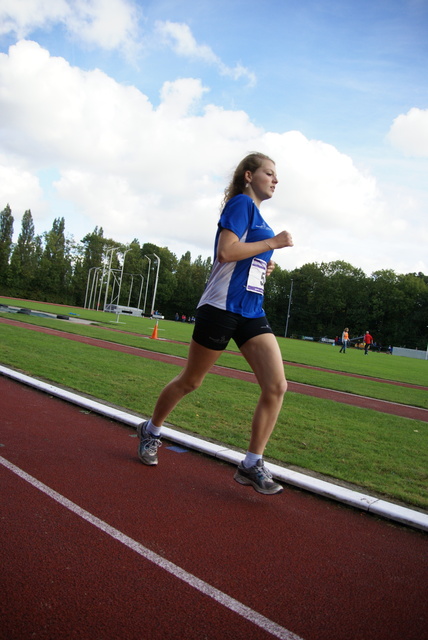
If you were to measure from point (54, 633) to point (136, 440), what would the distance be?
2.88m

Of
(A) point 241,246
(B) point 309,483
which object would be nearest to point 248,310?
(A) point 241,246

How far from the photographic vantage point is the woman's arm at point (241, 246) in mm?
3416

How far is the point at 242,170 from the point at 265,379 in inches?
64.0

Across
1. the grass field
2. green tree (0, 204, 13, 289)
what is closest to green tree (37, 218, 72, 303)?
green tree (0, 204, 13, 289)

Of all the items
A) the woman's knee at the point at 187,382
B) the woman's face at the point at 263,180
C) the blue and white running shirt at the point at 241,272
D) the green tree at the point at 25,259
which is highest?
the green tree at the point at 25,259

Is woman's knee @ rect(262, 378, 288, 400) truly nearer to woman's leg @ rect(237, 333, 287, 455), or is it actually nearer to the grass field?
woman's leg @ rect(237, 333, 287, 455)

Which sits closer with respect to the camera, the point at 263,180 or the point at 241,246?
the point at 241,246

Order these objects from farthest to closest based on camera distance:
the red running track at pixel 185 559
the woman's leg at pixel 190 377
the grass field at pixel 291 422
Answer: the grass field at pixel 291 422, the woman's leg at pixel 190 377, the red running track at pixel 185 559

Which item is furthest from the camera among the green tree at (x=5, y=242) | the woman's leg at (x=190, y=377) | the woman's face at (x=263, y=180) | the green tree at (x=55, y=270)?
the green tree at (x=55, y=270)

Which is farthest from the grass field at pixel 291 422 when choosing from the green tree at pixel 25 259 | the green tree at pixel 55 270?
the green tree at pixel 55 270

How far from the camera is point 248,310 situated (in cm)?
355

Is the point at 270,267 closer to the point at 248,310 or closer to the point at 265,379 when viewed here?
the point at 248,310

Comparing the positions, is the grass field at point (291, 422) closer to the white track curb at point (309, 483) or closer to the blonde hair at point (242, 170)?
the white track curb at point (309, 483)

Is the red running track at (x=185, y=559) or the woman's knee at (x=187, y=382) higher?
the woman's knee at (x=187, y=382)
